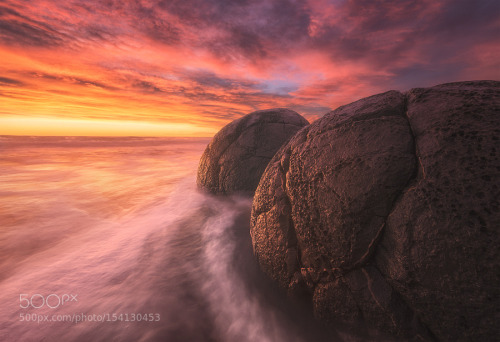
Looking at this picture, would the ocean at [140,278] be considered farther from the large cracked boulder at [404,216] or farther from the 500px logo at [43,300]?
the large cracked boulder at [404,216]

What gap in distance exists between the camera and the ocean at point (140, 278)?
2053mm

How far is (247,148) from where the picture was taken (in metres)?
4.69

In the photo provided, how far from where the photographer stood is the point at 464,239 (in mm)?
1235

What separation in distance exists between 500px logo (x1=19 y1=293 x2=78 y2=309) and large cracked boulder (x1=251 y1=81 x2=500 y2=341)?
2.61 meters

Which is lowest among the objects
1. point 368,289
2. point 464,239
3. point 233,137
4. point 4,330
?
point 4,330

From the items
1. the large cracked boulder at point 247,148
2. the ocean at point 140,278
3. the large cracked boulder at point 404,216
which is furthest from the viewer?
the large cracked boulder at point 247,148

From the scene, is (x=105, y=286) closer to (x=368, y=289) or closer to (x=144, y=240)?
(x=144, y=240)

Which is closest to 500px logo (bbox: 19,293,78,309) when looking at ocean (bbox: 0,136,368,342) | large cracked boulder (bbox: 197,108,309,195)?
ocean (bbox: 0,136,368,342)

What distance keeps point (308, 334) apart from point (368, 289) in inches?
29.6

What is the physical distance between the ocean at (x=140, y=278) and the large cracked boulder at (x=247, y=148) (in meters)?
0.44

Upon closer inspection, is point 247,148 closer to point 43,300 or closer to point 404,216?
point 404,216

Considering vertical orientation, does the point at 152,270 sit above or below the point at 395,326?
below

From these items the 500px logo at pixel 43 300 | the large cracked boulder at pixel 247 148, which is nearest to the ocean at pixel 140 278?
the 500px logo at pixel 43 300

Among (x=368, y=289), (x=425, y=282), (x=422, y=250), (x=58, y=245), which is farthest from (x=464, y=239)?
(x=58, y=245)
